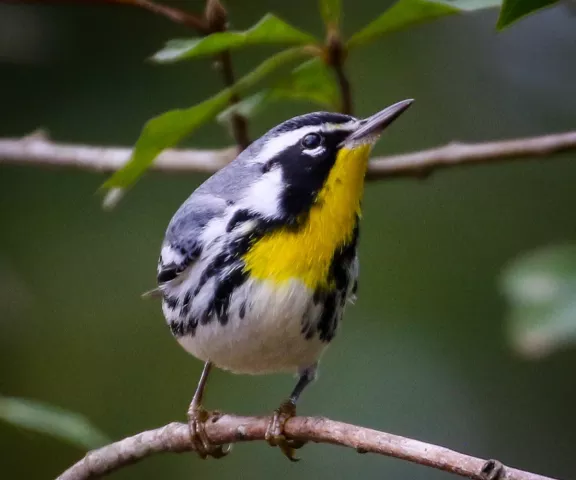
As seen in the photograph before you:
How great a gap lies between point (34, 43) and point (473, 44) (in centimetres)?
167

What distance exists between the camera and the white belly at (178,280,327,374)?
5.40 ft

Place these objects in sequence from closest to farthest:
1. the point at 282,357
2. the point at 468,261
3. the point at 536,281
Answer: the point at 536,281, the point at 282,357, the point at 468,261

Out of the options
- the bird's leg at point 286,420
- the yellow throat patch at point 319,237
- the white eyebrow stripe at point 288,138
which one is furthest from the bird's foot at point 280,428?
the white eyebrow stripe at point 288,138

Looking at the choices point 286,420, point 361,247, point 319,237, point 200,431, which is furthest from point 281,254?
point 361,247

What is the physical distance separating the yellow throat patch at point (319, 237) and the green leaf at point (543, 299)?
319 millimetres

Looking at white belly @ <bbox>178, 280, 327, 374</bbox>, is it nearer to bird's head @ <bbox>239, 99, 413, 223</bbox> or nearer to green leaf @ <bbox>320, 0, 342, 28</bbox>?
bird's head @ <bbox>239, 99, 413, 223</bbox>

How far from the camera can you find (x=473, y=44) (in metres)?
3.63

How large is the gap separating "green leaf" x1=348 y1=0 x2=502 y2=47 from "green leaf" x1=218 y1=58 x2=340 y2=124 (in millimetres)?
85

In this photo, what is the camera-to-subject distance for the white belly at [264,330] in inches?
64.8

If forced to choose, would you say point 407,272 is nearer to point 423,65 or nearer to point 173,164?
point 423,65

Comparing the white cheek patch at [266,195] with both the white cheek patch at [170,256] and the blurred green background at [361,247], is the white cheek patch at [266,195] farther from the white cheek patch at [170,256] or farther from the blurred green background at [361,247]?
the blurred green background at [361,247]

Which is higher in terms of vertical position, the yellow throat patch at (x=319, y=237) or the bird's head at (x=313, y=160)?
the bird's head at (x=313, y=160)

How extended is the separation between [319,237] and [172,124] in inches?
13.1

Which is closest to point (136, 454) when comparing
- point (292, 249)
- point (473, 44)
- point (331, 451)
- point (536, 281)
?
point (292, 249)
